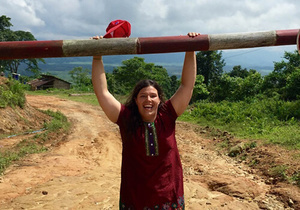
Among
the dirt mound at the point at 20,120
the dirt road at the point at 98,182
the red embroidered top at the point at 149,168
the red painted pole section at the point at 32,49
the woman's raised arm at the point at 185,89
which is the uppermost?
the red painted pole section at the point at 32,49

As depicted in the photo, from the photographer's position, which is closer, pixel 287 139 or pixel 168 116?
pixel 168 116

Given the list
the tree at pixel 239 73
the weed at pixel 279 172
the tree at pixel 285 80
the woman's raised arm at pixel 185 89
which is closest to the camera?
the woman's raised arm at pixel 185 89

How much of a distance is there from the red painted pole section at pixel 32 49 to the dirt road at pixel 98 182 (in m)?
2.78

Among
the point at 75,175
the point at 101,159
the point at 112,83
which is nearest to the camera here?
the point at 75,175

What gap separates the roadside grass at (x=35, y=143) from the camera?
5.97 m

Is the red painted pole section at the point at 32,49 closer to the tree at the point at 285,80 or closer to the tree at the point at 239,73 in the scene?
the tree at the point at 285,80

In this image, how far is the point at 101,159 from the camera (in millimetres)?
7129

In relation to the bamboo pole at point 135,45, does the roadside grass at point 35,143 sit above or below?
below

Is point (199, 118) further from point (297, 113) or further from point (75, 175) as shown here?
point (75, 175)

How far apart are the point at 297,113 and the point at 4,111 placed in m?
10.9

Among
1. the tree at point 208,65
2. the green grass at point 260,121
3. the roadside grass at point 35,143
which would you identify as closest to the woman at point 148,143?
the roadside grass at point 35,143

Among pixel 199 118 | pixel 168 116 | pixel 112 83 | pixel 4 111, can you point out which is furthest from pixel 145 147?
pixel 112 83

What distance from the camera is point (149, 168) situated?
196 centimetres

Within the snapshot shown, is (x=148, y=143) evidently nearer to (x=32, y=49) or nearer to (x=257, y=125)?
(x=32, y=49)
